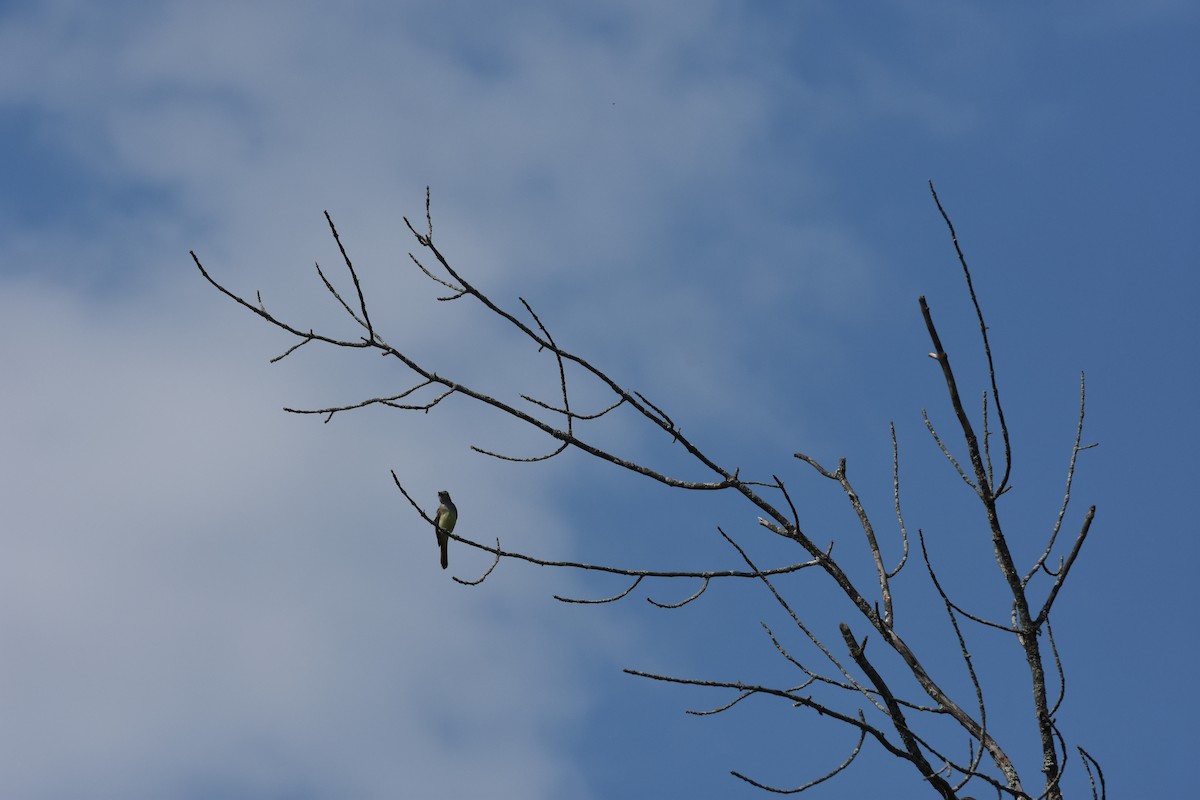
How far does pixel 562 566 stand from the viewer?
412 cm

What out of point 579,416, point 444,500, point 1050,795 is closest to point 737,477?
point 579,416

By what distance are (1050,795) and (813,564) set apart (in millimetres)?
1020

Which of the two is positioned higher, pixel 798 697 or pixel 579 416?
pixel 579 416

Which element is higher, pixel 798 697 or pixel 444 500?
pixel 444 500

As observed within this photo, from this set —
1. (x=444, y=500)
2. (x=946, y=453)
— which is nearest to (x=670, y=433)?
(x=946, y=453)

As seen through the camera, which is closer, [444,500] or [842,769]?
[842,769]

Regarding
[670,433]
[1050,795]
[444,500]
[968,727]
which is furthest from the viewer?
[444,500]

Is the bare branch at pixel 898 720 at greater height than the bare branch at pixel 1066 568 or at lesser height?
lesser

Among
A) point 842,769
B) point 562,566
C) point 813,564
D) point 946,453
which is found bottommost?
point 842,769

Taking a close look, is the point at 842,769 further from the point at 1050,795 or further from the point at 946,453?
the point at 946,453

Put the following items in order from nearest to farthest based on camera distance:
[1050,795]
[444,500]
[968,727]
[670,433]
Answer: [1050,795] < [968,727] < [670,433] < [444,500]

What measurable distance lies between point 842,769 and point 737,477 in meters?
1.03

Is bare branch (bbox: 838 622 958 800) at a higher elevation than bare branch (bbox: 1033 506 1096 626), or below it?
below

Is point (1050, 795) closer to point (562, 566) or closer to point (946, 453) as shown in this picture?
point (946, 453)
